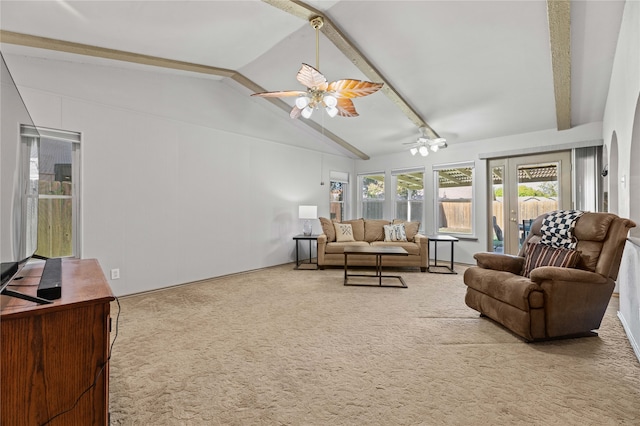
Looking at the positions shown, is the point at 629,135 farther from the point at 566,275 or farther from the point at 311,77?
the point at 311,77

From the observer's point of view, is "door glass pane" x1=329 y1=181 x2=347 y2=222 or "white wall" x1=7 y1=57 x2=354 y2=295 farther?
"door glass pane" x1=329 y1=181 x2=347 y2=222

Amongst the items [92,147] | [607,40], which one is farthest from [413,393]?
[92,147]

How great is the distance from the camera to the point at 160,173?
4.05m

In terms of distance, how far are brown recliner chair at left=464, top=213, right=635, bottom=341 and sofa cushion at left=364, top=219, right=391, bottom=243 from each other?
11.4 feet

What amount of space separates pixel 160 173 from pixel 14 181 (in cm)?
294

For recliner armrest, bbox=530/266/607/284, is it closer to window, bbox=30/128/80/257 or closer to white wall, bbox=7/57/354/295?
white wall, bbox=7/57/354/295

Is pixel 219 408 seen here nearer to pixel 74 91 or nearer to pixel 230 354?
pixel 230 354

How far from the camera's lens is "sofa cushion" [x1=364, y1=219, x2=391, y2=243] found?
6074mm

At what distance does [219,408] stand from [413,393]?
113cm

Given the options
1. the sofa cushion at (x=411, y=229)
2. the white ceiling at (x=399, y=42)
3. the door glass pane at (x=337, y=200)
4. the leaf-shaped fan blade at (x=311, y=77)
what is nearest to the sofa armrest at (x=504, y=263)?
the white ceiling at (x=399, y=42)

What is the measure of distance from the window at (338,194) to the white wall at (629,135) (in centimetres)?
487

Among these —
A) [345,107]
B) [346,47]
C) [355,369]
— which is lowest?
[355,369]

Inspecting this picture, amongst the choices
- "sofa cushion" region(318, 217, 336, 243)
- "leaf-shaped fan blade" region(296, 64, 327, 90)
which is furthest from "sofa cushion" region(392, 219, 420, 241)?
"leaf-shaped fan blade" region(296, 64, 327, 90)

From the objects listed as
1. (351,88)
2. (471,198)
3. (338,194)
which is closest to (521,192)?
(471,198)
